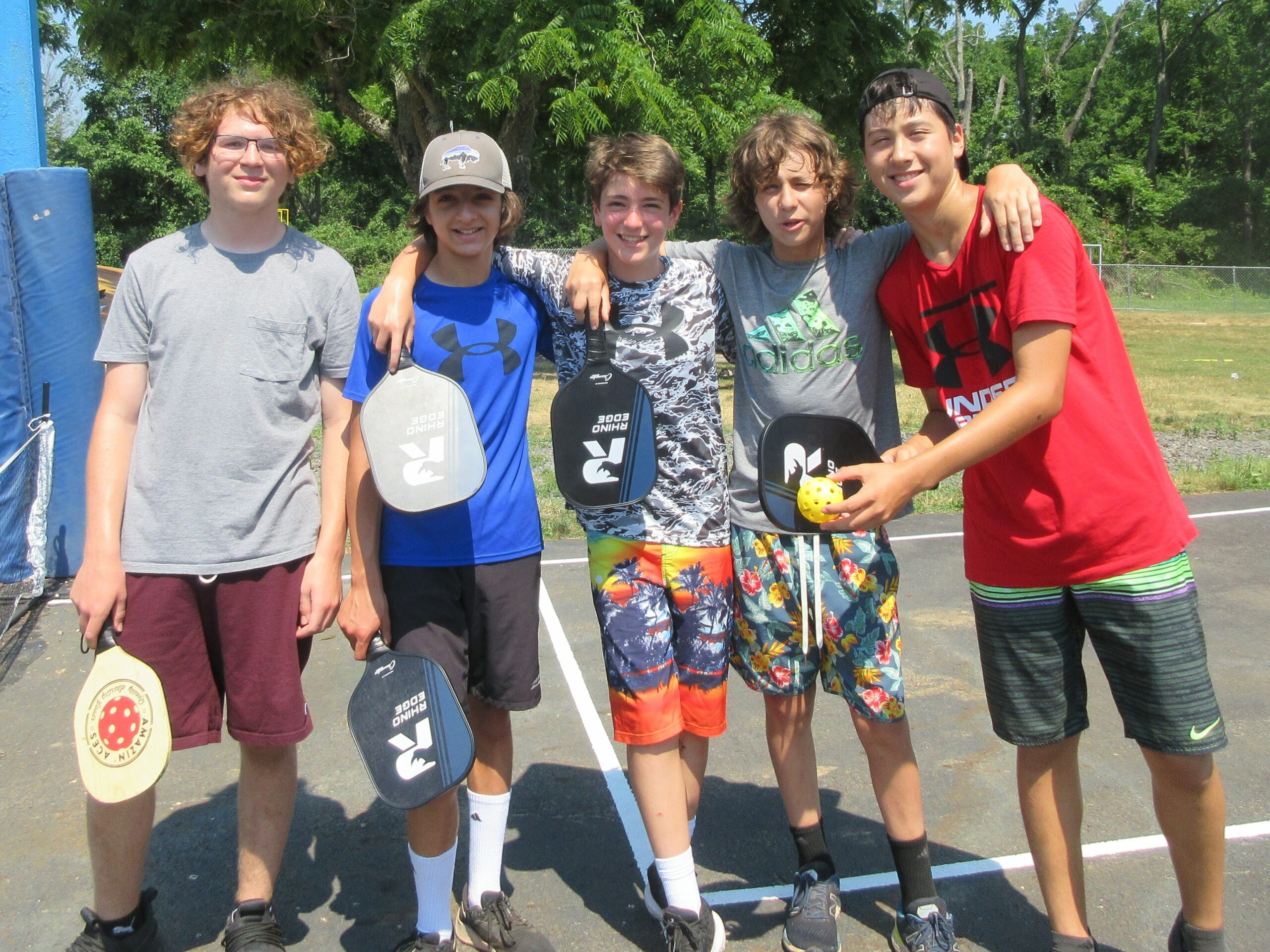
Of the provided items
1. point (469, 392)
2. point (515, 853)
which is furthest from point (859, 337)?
point (515, 853)

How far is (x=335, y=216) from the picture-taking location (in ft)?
152

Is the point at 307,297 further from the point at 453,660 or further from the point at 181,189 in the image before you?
the point at 181,189

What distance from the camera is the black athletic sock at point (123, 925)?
2795 millimetres

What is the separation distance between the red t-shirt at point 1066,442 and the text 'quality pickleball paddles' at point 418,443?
130 cm

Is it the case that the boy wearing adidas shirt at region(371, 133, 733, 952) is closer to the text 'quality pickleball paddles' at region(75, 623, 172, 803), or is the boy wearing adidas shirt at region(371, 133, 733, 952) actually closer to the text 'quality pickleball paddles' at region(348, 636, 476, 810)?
the text 'quality pickleball paddles' at region(348, 636, 476, 810)

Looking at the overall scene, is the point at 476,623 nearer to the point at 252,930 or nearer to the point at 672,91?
the point at 252,930

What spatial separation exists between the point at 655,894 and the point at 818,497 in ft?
4.50

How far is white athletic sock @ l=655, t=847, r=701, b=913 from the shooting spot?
2.87 meters

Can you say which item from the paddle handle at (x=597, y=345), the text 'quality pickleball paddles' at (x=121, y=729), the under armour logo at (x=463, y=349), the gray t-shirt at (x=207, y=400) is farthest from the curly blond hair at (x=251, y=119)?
the text 'quality pickleball paddles' at (x=121, y=729)

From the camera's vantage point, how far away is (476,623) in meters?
2.83

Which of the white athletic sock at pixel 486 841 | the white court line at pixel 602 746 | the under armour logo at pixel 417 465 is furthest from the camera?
the white court line at pixel 602 746

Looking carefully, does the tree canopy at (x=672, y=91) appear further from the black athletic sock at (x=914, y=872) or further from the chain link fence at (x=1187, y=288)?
the chain link fence at (x=1187, y=288)

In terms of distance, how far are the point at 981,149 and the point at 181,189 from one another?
32544 millimetres

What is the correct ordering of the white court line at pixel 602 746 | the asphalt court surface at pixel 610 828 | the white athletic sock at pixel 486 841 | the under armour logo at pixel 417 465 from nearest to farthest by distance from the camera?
the under armour logo at pixel 417 465
the white athletic sock at pixel 486 841
the asphalt court surface at pixel 610 828
the white court line at pixel 602 746
